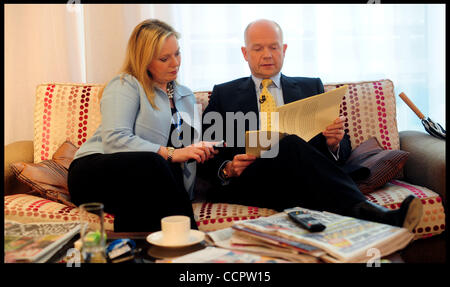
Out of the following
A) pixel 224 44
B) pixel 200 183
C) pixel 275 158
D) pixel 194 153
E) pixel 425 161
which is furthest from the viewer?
pixel 224 44

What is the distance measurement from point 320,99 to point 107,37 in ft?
4.49

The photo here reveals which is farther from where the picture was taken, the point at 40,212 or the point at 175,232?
the point at 40,212

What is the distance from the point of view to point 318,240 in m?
1.09

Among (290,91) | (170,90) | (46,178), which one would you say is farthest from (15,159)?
(290,91)

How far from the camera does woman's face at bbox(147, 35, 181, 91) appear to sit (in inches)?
75.4

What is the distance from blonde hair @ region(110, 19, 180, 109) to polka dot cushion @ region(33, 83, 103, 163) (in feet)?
1.02

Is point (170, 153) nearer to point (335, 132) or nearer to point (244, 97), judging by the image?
point (244, 97)

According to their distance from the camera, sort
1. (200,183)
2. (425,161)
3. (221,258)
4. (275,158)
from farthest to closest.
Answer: (200,183)
(425,161)
(275,158)
(221,258)

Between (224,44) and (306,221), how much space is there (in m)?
1.61

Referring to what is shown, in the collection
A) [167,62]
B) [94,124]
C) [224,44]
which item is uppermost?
[224,44]

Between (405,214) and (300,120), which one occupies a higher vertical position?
(300,120)

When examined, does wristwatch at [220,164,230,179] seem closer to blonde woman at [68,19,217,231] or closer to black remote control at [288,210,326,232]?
blonde woman at [68,19,217,231]

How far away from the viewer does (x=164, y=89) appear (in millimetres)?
2004
